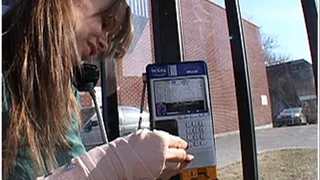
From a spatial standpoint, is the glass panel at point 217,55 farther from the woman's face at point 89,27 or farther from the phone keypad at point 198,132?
the woman's face at point 89,27

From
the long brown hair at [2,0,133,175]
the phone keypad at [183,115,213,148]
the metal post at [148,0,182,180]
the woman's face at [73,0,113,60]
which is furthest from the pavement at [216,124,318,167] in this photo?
the long brown hair at [2,0,133,175]

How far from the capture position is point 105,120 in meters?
1.78

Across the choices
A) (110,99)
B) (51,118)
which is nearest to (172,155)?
(51,118)

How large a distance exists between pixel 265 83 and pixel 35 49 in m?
1.00

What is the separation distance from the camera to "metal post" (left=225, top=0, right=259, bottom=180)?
1.61m

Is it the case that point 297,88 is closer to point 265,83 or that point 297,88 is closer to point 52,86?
point 265,83

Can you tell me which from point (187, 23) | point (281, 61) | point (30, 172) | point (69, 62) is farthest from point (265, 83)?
point (30, 172)

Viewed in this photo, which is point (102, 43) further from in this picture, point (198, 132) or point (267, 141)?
point (267, 141)

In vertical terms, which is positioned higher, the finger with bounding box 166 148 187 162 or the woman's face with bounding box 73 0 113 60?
the woman's face with bounding box 73 0 113 60

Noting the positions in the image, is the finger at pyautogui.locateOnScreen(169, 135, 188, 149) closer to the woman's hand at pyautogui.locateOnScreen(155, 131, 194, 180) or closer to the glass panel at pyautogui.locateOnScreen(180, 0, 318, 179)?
the woman's hand at pyautogui.locateOnScreen(155, 131, 194, 180)

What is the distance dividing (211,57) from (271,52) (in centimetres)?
25

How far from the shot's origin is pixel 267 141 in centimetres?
157

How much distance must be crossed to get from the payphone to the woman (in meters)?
0.31

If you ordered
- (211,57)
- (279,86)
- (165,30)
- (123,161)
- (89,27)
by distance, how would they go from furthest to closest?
1. (165,30)
2. (211,57)
3. (279,86)
4. (89,27)
5. (123,161)
